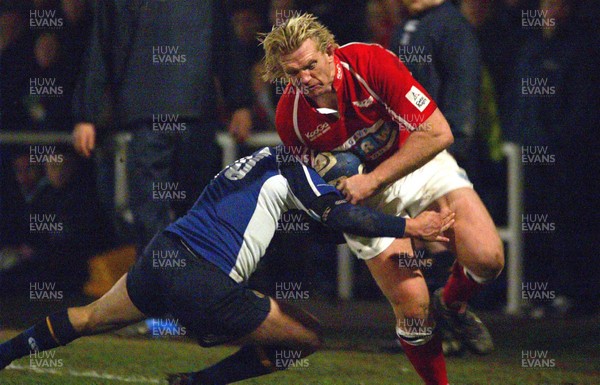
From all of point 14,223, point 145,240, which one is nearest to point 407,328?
point 145,240

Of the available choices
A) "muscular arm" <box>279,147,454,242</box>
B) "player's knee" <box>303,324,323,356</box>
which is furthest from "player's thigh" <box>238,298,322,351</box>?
"muscular arm" <box>279,147,454,242</box>

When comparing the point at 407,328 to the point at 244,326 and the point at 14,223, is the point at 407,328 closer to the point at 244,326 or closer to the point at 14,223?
the point at 244,326

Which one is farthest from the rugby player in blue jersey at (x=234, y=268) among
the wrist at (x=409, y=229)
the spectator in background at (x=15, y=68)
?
the spectator in background at (x=15, y=68)

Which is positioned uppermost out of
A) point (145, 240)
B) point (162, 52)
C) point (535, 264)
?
point (162, 52)

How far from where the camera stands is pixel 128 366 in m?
6.49

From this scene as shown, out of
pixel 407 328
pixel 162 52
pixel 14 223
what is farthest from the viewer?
pixel 14 223

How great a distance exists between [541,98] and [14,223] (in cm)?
390

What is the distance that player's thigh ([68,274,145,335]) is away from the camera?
17.2 ft

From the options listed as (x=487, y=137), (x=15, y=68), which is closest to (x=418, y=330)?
(x=487, y=137)

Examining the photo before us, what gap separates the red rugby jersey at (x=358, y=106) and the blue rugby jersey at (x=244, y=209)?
1.12ft

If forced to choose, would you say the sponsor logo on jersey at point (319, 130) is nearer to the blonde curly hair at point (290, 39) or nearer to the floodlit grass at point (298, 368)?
the blonde curly hair at point (290, 39)

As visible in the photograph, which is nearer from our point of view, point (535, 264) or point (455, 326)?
point (455, 326)

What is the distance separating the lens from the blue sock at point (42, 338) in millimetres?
5371

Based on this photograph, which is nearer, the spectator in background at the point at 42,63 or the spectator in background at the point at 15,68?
the spectator in background at the point at 42,63
